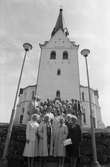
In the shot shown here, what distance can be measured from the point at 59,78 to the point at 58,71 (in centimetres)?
128

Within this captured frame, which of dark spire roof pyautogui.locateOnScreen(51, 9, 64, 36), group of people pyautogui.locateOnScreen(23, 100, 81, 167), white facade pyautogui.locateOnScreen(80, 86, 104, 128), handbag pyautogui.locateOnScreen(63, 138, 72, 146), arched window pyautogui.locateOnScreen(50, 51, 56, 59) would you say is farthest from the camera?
dark spire roof pyautogui.locateOnScreen(51, 9, 64, 36)

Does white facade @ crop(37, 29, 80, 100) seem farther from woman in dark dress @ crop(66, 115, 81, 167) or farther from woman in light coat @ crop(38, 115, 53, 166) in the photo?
woman in dark dress @ crop(66, 115, 81, 167)

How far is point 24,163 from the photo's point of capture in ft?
20.4

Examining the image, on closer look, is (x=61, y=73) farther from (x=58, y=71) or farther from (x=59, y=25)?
(x=59, y=25)

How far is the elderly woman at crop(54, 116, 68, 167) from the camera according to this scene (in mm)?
5618

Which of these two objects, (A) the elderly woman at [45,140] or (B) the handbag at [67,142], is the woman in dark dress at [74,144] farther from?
(A) the elderly woman at [45,140]

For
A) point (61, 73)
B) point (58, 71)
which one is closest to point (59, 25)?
point (58, 71)

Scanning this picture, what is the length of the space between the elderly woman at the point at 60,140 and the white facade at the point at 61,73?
56.9ft

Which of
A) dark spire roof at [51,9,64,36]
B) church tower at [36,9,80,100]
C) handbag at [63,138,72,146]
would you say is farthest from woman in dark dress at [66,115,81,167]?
dark spire roof at [51,9,64,36]

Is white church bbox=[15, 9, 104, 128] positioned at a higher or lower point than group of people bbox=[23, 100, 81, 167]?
higher

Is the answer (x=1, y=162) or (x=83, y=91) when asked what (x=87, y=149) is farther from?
(x=83, y=91)

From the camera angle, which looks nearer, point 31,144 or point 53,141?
point 31,144

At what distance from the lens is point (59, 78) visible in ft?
Answer: 82.3

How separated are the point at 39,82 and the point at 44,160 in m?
19.1
